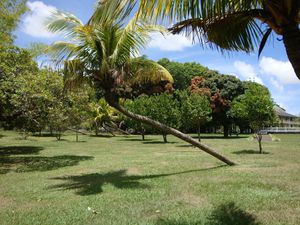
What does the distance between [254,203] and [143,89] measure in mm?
42987

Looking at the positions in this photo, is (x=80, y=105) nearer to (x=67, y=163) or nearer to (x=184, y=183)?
(x=67, y=163)

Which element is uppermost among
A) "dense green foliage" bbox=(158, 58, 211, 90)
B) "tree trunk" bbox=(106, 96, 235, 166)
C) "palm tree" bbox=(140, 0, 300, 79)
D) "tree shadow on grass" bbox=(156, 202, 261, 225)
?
"dense green foliage" bbox=(158, 58, 211, 90)

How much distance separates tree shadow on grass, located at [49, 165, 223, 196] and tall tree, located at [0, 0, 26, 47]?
6.28 m

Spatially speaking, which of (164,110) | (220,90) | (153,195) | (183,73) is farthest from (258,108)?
(183,73)

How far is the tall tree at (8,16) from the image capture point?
13.9 metres

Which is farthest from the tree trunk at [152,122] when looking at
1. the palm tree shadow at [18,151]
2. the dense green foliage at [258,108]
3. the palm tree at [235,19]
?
the palm tree shadow at [18,151]

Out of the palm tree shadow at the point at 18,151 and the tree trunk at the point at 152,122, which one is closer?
the tree trunk at the point at 152,122

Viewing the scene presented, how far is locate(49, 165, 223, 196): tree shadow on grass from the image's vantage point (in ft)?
31.8

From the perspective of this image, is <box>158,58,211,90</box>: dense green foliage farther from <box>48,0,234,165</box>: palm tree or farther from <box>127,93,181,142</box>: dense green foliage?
<box>48,0,234,165</box>: palm tree

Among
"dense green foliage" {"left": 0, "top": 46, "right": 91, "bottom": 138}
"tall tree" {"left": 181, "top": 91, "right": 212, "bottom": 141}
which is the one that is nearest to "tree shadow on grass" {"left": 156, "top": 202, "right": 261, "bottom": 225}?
"dense green foliage" {"left": 0, "top": 46, "right": 91, "bottom": 138}

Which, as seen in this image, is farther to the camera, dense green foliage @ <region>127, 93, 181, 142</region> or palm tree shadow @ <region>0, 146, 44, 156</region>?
dense green foliage @ <region>127, 93, 181, 142</region>

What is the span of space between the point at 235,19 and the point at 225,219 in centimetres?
359

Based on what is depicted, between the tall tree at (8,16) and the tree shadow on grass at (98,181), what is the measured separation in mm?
6277

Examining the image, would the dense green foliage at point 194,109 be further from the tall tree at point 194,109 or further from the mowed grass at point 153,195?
the mowed grass at point 153,195
